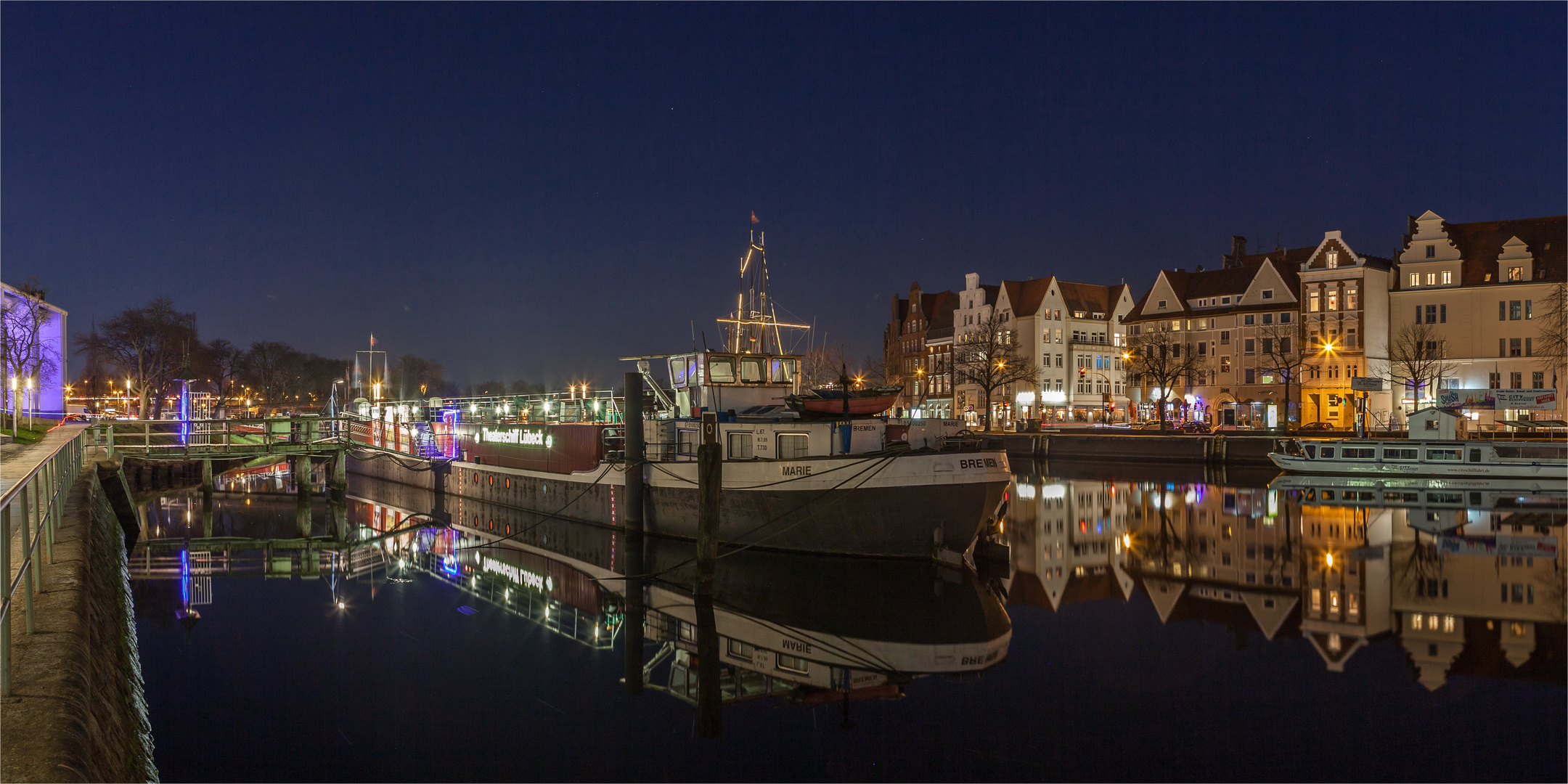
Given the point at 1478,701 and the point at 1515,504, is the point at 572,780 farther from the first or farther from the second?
the point at 1515,504

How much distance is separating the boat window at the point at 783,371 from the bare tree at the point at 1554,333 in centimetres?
5388

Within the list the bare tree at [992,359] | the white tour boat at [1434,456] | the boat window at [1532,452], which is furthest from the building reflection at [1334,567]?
the bare tree at [992,359]

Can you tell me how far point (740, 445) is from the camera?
2259cm

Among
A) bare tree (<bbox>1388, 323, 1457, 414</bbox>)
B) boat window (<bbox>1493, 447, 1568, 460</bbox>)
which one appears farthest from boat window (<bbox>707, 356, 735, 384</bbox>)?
bare tree (<bbox>1388, 323, 1457, 414</bbox>)

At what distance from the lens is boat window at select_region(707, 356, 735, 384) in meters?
24.9

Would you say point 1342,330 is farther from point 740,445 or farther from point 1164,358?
point 740,445

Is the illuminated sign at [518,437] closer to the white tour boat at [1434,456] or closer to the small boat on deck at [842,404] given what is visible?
the small boat on deck at [842,404]

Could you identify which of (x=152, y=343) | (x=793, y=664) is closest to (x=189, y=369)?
(x=152, y=343)

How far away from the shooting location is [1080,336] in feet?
275

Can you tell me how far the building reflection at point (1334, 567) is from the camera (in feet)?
51.3

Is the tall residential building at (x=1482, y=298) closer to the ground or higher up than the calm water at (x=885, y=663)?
higher up

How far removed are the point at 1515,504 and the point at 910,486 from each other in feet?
93.4

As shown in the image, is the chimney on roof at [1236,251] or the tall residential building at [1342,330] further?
the chimney on roof at [1236,251]

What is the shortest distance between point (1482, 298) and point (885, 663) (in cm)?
6666
